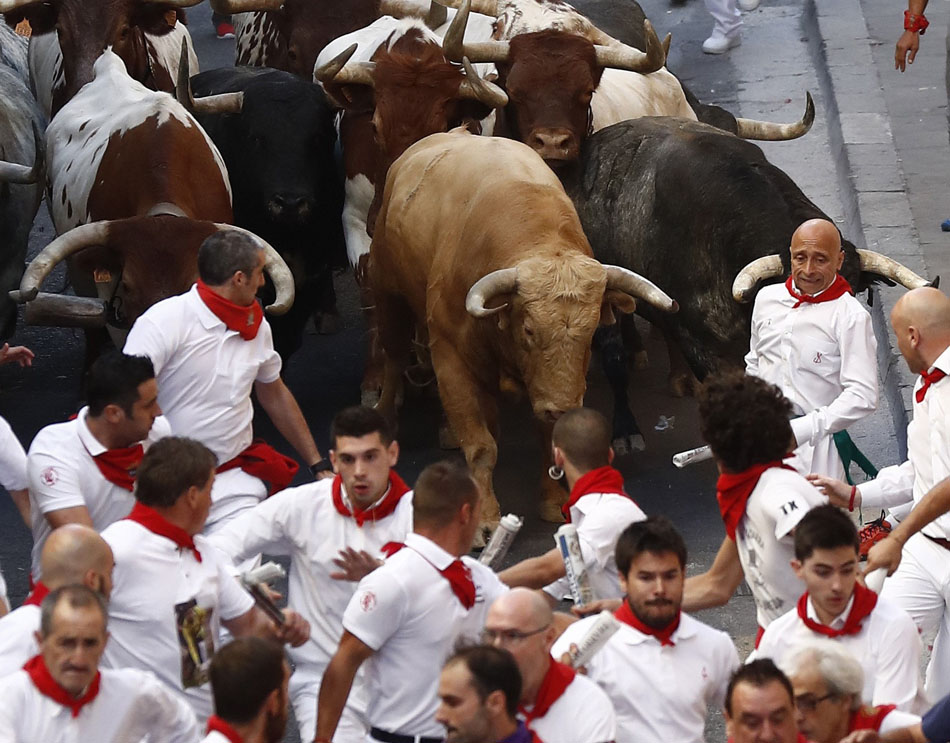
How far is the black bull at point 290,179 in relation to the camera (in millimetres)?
10938

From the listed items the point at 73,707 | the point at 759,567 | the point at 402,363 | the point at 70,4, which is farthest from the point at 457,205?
the point at 73,707

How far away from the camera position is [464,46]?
11.0 meters

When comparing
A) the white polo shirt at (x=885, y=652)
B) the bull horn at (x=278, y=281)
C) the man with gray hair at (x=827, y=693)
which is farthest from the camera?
the bull horn at (x=278, y=281)

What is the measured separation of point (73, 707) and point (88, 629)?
0.25 m

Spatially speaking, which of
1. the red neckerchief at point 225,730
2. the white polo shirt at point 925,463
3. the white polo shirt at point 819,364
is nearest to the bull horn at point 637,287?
the white polo shirt at point 819,364

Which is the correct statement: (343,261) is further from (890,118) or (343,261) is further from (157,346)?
(890,118)

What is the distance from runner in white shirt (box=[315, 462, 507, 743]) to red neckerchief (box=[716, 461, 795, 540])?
81 centimetres

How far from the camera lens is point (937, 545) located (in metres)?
6.59

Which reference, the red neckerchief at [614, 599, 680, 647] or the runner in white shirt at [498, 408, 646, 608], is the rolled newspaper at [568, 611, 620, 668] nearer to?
the red neckerchief at [614, 599, 680, 647]

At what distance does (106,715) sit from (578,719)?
1297mm

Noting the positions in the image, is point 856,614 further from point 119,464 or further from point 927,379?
point 119,464

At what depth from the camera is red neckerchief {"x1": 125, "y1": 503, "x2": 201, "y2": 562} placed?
18.9 ft

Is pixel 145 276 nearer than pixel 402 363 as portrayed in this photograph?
Yes

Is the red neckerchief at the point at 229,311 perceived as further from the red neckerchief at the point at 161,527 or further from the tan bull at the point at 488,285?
the red neckerchief at the point at 161,527
